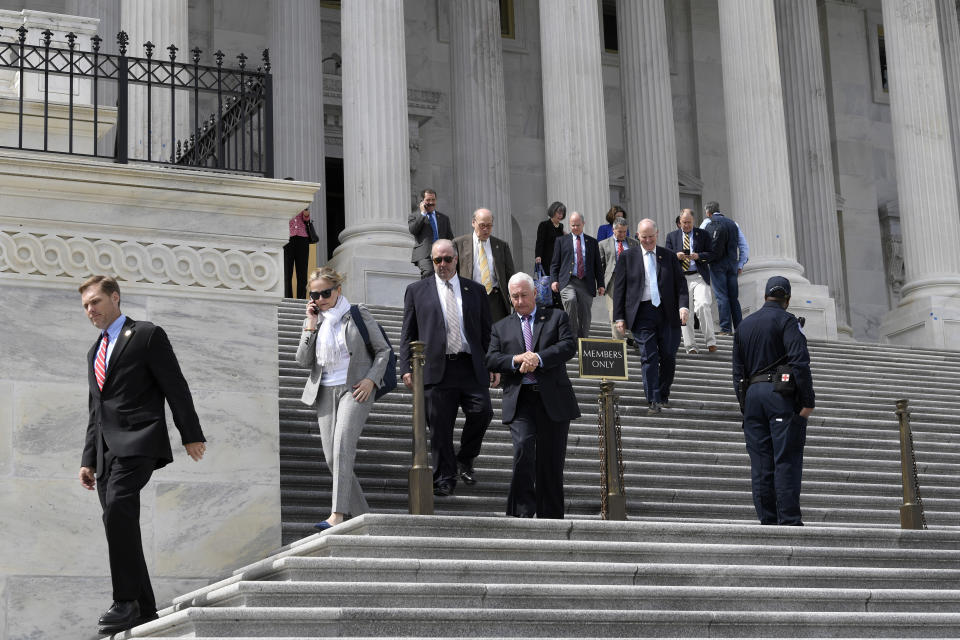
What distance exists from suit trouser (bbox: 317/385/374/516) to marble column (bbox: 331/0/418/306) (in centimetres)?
1022

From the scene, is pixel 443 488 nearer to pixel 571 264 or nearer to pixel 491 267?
pixel 491 267

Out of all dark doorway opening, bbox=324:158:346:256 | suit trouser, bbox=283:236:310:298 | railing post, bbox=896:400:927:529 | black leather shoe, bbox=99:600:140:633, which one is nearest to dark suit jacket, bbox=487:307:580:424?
railing post, bbox=896:400:927:529

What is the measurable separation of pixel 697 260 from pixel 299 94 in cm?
927

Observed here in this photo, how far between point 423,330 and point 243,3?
1815cm

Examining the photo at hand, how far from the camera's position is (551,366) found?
10.5 m

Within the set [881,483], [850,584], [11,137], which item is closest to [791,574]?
[850,584]

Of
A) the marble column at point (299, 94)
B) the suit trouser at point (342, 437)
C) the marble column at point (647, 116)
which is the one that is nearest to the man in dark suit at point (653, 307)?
the suit trouser at point (342, 437)

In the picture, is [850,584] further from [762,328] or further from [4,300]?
[4,300]

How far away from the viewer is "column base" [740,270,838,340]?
23719 millimetres

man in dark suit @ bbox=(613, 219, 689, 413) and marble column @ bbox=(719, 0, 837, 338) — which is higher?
marble column @ bbox=(719, 0, 837, 338)

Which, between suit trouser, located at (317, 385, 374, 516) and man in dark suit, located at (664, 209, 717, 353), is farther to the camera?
man in dark suit, located at (664, 209, 717, 353)

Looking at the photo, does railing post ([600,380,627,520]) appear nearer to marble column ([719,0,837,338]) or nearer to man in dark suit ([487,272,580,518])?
man in dark suit ([487,272,580,518])

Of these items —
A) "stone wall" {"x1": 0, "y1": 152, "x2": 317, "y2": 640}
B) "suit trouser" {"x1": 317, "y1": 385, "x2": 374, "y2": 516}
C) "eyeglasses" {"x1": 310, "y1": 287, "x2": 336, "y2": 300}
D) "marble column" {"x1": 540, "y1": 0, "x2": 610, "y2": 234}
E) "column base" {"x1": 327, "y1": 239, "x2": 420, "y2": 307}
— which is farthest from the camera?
"marble column" {"x1": 540, "y1": 0, "x2": 610, "y2": 234}

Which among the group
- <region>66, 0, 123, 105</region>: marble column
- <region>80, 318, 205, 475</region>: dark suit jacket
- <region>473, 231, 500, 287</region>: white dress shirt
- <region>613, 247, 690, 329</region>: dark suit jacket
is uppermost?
<region>66, 0, 123, 105</region>: marble column
